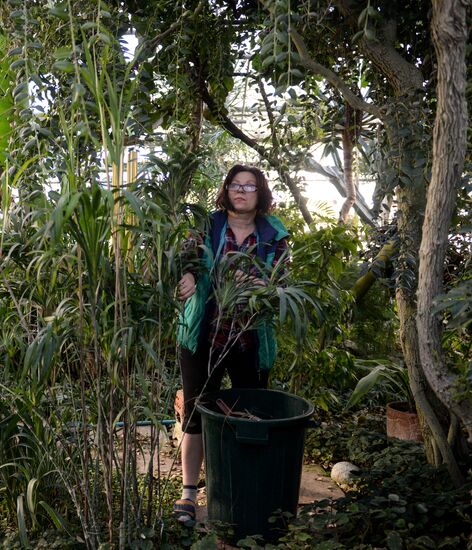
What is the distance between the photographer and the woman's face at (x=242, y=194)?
2590 millimetres

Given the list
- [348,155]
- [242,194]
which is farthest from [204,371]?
[348,155]

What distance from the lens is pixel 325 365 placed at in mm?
3508

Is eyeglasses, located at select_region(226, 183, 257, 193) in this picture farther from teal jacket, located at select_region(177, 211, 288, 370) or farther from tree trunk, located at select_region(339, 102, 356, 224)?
tree trunk, located at select_region(339, 102, 356, 224)

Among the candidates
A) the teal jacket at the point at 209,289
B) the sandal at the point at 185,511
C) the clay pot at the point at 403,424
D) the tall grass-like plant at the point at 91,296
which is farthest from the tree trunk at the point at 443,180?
the clay pot at the point at 403,424

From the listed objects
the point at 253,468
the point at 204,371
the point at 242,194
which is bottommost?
the point at 253,468

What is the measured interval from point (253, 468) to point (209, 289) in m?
0.67

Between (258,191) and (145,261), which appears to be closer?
(145,261)

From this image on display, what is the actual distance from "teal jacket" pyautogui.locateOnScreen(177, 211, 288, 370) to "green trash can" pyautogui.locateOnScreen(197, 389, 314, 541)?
28 centimetres

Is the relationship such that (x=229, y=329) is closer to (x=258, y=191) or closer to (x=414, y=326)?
(x=258, y=191)

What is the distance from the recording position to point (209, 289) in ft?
8.23

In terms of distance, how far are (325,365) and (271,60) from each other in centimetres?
→ 194

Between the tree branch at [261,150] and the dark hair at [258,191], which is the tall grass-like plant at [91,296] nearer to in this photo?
the dark hair at [258,191]

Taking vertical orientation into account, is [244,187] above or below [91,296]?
above

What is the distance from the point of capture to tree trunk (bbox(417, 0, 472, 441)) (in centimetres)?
198
